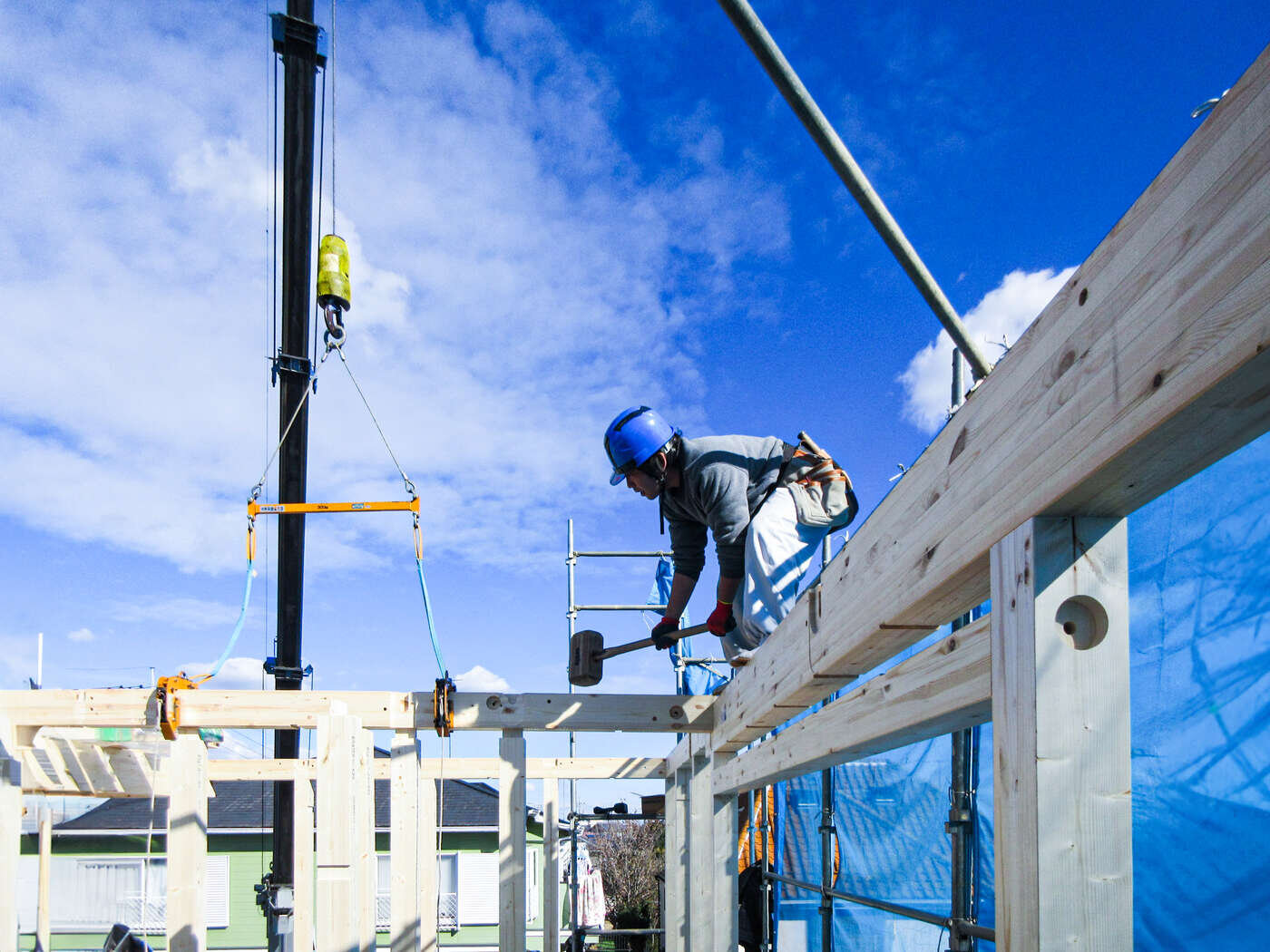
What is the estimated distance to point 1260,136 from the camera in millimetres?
828

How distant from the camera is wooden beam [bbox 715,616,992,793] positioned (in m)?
1.54

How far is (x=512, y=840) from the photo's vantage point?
4.33m

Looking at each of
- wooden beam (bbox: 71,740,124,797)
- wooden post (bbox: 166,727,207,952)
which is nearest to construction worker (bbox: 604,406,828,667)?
wooden post (bbox: 166,727,207,952)

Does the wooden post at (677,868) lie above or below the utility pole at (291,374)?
below

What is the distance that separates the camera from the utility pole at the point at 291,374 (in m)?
6.52

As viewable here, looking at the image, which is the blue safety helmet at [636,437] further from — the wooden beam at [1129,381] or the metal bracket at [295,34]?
the metal bracket at [295,34]

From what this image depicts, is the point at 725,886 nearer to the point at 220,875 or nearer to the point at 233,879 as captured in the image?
the point at 220,875

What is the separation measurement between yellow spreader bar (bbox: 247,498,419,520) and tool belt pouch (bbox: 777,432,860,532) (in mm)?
2532

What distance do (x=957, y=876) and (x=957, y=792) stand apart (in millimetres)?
243

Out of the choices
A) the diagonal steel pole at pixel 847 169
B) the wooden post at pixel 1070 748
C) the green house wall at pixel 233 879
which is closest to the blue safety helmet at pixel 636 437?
the diagonal steel pole at pixel 847 169

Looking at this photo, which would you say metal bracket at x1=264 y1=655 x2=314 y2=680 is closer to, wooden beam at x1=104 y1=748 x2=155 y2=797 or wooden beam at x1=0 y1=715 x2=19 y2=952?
wooden beam at x1=104 y1=748 x2=155 y2=797

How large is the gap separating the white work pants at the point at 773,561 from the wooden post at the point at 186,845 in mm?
2319

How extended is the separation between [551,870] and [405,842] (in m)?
3.29

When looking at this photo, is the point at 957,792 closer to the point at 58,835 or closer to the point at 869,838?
the point at 869,838
